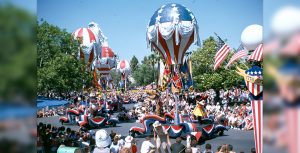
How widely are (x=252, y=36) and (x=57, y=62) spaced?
9.82 meters

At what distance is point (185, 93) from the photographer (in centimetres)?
2273

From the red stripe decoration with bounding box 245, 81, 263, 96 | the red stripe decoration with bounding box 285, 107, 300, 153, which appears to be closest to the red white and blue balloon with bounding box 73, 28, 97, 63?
the red stripe decoration with bounding box 245, 81, 263, 96

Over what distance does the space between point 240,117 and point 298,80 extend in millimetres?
11038

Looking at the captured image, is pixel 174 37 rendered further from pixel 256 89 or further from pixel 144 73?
pixel 144 73

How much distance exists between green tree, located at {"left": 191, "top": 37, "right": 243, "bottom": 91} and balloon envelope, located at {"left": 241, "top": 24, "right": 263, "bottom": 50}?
47.3ft

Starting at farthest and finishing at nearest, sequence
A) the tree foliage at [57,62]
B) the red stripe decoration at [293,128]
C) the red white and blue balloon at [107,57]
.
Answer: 1. the red white and blue balloon at [107,57]
2. the tree foliage at [57,62]
3. the red stripe decoration at [293,128]

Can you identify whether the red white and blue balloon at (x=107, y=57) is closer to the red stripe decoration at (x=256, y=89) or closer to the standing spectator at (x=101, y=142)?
the standing spectator at (x=101, y=142)

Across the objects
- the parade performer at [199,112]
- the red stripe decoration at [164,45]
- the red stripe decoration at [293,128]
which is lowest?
the parade performer at [199,112]

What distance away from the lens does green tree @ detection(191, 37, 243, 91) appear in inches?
890

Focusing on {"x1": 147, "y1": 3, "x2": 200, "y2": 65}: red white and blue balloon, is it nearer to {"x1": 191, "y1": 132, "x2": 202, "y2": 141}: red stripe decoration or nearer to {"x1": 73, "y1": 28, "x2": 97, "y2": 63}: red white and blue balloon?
{"x1": 191, "y1": 132, "x2": 202, "y2": 141}: red stripe decoration

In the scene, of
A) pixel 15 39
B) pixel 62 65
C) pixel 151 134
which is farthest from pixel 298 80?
pixel 62 65

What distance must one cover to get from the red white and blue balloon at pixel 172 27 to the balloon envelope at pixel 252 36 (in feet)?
8.70

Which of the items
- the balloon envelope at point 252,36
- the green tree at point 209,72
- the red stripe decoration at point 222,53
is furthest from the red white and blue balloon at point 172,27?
the green tree at point 209,72

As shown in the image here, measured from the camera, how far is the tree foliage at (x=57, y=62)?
1454 cm
